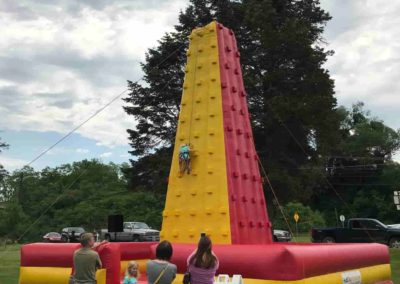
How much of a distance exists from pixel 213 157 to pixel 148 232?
23.6 metres

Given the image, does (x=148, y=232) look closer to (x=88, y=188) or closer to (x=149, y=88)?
(x=149, y=88)

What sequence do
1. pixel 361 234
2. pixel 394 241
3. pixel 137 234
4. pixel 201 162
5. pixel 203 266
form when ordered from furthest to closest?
pixel 137 234 < pixel 394 241 < pixel 361 234 < pixel 201 162 < pixel 203 266

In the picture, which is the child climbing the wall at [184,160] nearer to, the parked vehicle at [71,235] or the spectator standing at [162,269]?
the spectator standing at [162,269]

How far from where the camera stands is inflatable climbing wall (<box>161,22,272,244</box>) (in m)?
8.68

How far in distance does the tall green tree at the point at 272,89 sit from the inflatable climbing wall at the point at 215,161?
1615 cm

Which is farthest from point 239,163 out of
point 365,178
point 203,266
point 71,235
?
point 365,178

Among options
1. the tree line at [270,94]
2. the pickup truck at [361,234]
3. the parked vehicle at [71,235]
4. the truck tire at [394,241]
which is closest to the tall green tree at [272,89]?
the tree line at [270,94]

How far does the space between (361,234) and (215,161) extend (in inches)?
765

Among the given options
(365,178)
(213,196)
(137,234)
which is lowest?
(137,234)

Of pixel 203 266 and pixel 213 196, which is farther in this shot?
pixel 213 196

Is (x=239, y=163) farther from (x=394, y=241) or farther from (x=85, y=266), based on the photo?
(x=394, y=241)

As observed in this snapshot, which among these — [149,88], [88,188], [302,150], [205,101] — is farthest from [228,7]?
[88,188]

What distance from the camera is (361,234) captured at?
86.0 ft

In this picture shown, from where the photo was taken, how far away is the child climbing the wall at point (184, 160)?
9.08 m
